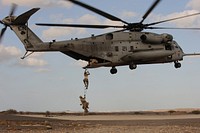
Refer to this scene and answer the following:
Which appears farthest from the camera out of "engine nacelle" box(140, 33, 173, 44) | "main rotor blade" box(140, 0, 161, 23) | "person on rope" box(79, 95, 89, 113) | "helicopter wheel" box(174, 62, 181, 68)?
"helicopter wheel" box(174, 62, 181, 68)

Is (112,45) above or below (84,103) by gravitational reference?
above

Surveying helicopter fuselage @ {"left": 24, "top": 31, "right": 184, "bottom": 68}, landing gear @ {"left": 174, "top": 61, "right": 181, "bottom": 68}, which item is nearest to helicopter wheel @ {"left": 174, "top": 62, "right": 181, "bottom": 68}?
landing gear @ {"left": 174, "top": 61, "right": 181, "bottom": 68}

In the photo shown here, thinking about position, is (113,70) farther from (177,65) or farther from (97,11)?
(97,11)

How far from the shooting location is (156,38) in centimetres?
3925

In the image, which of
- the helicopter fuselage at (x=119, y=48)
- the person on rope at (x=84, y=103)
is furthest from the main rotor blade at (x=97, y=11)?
the person on rope at (x=84, y=103)

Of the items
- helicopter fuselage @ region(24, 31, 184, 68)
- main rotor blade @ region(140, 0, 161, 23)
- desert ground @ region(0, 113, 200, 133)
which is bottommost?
desert ground @ region(0, 113, 200, 133)

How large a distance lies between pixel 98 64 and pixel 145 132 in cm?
1641

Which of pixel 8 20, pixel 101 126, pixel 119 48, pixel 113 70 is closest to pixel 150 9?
pixel 119 48

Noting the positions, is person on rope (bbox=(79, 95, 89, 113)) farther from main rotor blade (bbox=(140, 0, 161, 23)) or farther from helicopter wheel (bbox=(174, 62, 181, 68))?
helicopter wheel (bbox=(174, 62, 181, 68))

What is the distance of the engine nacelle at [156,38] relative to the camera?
38781 mm

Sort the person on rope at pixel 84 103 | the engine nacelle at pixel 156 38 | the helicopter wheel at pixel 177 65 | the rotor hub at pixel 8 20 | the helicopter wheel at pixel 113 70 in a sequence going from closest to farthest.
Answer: the person on rope at pixel 84 103 → the rotor hub at pixel 8 20 → the helicopter wheel at pixel 113 70 → the engine nacelle at pixel 156 38 → the helicopter wheel at pixel 177 65

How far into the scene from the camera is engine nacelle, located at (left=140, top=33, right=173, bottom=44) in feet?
127

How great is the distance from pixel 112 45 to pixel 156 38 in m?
4.92

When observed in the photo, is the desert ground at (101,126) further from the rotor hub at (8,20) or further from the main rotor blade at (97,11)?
the rotor hub at (8,20)
